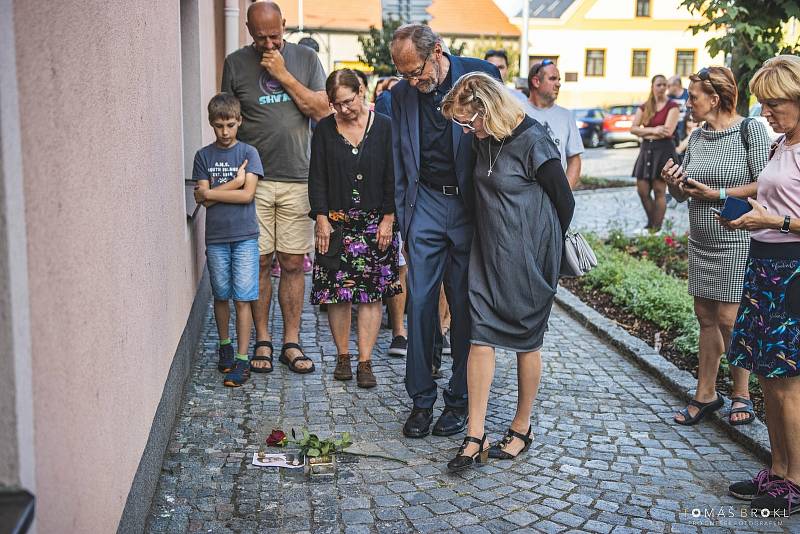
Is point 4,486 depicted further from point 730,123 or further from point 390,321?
point 390,321

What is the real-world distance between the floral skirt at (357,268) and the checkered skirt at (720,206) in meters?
1.94

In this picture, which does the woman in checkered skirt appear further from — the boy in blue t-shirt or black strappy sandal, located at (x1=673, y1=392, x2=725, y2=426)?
the boy in blue t-shirt

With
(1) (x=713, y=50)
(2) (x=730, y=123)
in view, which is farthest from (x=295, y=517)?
(1) (x=713, y=50)

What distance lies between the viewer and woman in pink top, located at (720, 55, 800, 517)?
421 cm

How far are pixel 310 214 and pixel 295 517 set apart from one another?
252 cm

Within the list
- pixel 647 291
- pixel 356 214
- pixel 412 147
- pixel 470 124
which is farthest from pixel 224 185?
pixel 647 291

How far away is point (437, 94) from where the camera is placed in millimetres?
5230

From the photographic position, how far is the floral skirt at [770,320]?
13.9 ft

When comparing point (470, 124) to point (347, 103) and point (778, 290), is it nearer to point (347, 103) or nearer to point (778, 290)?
point (347, 103)

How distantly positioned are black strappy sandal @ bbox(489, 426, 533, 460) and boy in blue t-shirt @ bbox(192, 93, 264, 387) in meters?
1.90

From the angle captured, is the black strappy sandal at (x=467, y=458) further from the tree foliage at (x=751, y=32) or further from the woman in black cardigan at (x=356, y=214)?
the tree foliage at (x=751, y=32)

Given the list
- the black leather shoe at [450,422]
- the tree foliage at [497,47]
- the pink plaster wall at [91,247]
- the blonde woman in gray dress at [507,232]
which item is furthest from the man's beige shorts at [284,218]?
the tree foliage at [497,47]

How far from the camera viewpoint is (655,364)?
6.51m

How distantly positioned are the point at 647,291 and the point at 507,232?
3960 mm
